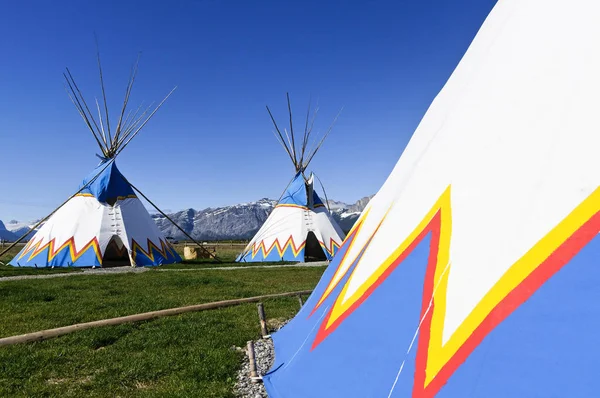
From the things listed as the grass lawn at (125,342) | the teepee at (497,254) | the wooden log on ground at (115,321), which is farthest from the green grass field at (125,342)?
the teepee at (497,254)

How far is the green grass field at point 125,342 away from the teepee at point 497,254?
4.14ft

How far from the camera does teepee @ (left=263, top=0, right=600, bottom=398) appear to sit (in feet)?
4.83

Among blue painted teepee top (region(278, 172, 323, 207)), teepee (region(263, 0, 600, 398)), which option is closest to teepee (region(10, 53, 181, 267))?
blue painted teepee top (region(278, 172, 323, 207))

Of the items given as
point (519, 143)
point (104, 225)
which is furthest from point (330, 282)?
point (104, 225)

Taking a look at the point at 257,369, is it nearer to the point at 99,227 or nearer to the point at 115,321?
the point at 115,321

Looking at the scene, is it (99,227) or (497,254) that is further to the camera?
(99,227)

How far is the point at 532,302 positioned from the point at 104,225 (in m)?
14.6

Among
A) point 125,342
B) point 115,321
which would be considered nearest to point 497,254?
point 125,342

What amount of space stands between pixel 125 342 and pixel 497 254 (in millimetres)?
4669

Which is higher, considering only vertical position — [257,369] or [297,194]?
[297,194]

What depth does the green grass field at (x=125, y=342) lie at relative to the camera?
355cm

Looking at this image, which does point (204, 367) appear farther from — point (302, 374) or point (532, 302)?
point (532, 302)

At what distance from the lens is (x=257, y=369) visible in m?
3.88

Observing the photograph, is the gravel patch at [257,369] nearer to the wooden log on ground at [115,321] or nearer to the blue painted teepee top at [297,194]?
the wooden log on ground at [115,321]
